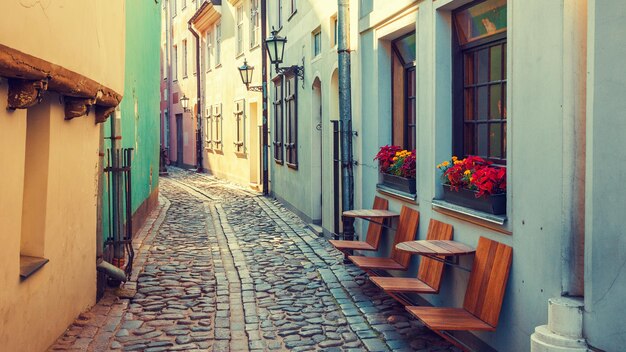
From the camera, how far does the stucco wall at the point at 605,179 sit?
3939 millimetres

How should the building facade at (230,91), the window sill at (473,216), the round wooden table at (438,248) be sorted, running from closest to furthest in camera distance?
the window sill at (473,216), the round wooden table at (438,248), the building facade at (230,91)

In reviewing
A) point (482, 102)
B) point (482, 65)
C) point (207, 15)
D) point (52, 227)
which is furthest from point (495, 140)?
point (207, 15)

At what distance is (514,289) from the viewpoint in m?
5.07

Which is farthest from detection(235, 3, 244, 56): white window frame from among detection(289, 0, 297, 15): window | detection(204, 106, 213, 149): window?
detection(289, 0, 297, 15): window

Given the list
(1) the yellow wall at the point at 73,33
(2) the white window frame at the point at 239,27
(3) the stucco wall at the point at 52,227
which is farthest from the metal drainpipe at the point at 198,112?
(3) the stucco wall at the point at 52,227

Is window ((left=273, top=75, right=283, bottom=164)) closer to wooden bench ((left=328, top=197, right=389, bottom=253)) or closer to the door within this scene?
wooden bench ((left=328, top=197, right=389, bottom=253))

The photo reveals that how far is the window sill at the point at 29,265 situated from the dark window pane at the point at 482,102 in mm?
3634

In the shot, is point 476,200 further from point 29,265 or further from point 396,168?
point 29,265

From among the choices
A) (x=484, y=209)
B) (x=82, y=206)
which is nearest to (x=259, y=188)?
(x=82, y=206)

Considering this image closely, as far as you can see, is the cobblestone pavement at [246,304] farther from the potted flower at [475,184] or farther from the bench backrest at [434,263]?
the potted flower at [475,184]

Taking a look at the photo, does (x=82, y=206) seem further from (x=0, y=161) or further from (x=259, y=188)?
(x=259, y=188)

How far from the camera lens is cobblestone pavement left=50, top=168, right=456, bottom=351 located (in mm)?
6234

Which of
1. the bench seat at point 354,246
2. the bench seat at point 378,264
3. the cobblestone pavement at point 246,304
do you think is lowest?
Result: the cobblestone pavement at point 246,304

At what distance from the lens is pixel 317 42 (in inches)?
524
